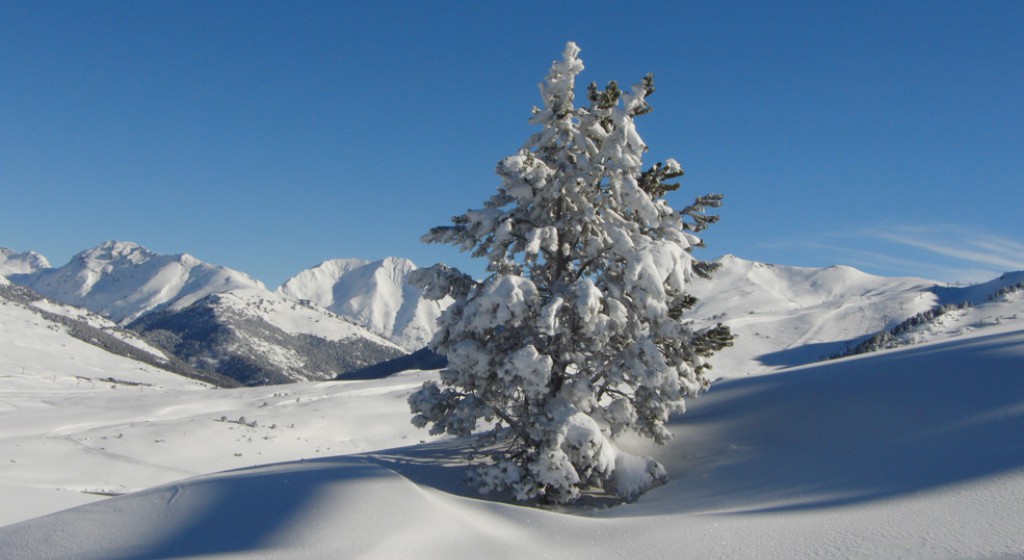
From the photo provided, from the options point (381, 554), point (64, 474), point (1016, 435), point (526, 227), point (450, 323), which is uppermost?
point (526, 227)

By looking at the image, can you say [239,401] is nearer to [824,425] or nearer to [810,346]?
[824,425]

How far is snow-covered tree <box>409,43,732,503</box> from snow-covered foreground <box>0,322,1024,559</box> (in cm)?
111

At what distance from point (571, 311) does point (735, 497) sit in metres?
4.48

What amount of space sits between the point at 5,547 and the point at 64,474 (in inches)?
798

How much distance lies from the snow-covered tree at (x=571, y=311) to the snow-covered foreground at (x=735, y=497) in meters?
1.11

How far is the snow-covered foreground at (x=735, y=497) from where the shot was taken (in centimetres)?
747

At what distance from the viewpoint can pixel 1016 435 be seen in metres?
9.95

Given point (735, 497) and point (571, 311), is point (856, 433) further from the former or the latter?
point (571, 311)

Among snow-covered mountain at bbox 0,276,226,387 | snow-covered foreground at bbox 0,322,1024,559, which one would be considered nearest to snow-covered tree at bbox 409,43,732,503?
snow-covered foreground at bbox 0,322,1024,559

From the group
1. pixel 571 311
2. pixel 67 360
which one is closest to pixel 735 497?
pixel 571 311

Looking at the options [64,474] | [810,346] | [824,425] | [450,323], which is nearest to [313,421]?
[64,474]

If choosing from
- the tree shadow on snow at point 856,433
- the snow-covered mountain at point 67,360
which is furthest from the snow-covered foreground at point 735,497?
the snow-covered mountain at point 67,360

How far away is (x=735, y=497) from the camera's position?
10602mm

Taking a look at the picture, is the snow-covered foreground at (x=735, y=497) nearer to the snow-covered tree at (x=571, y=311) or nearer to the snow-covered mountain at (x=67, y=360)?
the snow-covered tree at (x=571, y=311)
